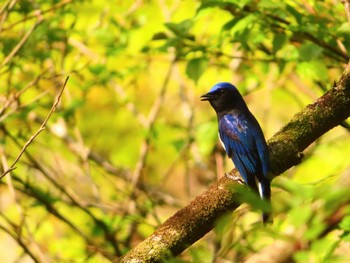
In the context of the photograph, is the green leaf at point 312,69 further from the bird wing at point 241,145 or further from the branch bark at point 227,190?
the branch bark at point 227,190

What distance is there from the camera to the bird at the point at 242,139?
4016 millimetres

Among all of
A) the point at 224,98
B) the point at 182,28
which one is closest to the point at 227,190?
the point at 182,28

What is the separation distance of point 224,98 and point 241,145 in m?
0.72

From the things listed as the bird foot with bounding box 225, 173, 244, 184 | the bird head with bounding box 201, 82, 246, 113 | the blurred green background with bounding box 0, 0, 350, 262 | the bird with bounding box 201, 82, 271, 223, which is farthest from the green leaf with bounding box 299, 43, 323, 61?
→ the bird head with bounding box 201, 82, 246, 113

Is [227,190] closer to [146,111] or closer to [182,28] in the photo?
[182,28]

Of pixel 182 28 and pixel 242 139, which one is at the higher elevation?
pixel 182 28

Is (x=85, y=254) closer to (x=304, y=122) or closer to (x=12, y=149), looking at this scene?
(x=12, y=149)

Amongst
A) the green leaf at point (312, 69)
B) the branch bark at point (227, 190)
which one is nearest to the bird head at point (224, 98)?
the green leaf at point (312, 69)

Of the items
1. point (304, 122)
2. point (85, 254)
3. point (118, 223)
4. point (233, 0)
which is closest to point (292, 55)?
point (233, 0)

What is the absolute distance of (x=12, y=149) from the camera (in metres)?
7.36

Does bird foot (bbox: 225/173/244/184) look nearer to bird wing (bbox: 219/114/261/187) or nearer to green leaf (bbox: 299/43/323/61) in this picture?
bird wing (bbox: 219/114/261/187)

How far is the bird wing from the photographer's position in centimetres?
414

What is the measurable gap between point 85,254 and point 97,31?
2.01 meters

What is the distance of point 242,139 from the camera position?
471 centimetres
